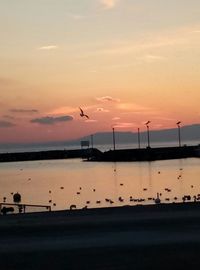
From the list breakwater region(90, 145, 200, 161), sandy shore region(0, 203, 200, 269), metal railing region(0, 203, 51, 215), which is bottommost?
sandy shore region(0, 203, 200, 269)

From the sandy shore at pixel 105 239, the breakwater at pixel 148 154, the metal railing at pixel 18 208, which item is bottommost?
the sandy shore at pixel 105 239

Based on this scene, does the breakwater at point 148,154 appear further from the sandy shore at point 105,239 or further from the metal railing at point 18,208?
the sandy shore at point 105,239

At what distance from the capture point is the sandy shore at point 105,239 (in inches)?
387

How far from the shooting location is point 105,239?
12000mm

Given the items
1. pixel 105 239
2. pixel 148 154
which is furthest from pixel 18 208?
pixel 148 154

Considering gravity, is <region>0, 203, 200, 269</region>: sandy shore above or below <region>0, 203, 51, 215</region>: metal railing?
below

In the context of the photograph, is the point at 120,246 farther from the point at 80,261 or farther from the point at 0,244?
the point at 0,244

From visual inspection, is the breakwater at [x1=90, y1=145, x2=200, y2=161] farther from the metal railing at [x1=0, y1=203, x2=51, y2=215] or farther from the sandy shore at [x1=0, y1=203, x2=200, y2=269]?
the sandy shore at [x1=0, y1=203, x2=200, y2=269]

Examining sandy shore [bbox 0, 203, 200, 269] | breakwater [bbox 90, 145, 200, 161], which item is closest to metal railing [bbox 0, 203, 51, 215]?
sandy shore [bbox 0, 203, 200, 269]

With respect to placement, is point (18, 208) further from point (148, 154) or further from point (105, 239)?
point (148, 154)

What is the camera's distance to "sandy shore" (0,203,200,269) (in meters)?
9.82

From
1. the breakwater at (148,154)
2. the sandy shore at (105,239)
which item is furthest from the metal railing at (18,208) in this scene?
the breakwater at (148,154)

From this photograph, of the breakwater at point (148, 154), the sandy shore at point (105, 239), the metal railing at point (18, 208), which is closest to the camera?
the sandy shore at point (105, 239)

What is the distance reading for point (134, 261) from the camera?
977cm
